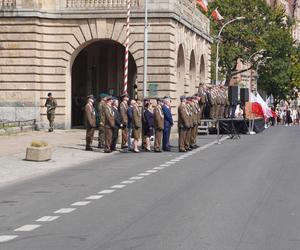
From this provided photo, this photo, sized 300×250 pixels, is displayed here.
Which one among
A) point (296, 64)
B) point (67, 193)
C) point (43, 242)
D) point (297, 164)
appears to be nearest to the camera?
point (43, 242)

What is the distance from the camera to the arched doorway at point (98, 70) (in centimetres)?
4762

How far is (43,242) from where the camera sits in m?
9.86

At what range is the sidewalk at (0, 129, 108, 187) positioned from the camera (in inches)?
796

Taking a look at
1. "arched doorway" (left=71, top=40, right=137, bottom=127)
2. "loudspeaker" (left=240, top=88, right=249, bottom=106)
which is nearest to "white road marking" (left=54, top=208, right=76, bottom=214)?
"loudspeaker" (left=240, top=88, right=249, bottom=106)

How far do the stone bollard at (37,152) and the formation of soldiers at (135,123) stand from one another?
435cm

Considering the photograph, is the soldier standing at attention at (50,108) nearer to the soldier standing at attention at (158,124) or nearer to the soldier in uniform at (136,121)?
the soldier in uniform at (136,121)

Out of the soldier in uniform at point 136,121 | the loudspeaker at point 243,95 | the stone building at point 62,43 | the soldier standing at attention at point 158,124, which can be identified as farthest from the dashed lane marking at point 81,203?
the loudspeaker at point 243,95

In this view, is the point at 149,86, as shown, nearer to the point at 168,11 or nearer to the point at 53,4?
the point at 168,11

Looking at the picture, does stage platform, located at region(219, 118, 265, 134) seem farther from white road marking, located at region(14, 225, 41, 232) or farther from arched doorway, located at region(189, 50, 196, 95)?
white road marking, located at region(14, 225, 41, 232)

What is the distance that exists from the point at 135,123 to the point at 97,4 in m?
14.0

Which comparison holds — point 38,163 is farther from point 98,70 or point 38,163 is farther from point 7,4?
point 98,70

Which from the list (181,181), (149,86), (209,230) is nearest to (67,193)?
(181,181)

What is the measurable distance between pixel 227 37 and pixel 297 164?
62.8 m

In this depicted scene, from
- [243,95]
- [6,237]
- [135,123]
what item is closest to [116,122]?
[135,123]
